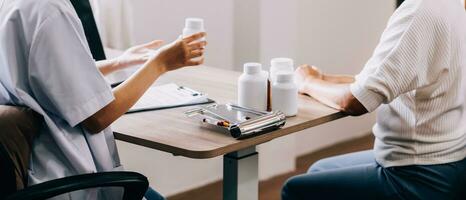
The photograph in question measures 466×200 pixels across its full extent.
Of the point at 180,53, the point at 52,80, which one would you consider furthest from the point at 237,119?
the point at 52,80

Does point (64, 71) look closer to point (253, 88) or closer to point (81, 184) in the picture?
point (81, 184)

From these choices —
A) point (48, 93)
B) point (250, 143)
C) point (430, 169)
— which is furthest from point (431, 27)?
point (48, 93)

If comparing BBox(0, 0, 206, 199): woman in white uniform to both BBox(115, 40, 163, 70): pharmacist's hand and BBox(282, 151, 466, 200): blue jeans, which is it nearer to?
BBox(115, 40, 163, 70): pharmacist's hand

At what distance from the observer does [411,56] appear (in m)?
1.78

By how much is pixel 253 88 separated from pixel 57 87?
1.62 feet

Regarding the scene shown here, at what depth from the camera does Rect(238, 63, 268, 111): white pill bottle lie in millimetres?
1791

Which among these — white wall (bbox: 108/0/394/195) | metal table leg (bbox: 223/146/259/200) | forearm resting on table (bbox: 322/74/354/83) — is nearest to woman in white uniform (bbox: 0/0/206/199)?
metal table leg (bbox: 223/146/259/200)

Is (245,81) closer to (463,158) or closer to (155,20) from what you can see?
(463,158)

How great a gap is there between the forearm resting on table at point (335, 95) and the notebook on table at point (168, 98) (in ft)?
0.93

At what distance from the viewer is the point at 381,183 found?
6.26 ft

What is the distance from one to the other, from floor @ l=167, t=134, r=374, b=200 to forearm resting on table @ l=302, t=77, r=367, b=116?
1.25m

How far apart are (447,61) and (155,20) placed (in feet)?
4.79

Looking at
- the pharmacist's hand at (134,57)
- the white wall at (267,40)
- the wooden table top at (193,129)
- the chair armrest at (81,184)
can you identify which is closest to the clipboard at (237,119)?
the wooden table top at (193,129)

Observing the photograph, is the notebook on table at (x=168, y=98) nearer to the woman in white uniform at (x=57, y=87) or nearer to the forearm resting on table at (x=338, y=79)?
the woman in white uniform at (x=57, y=87)
